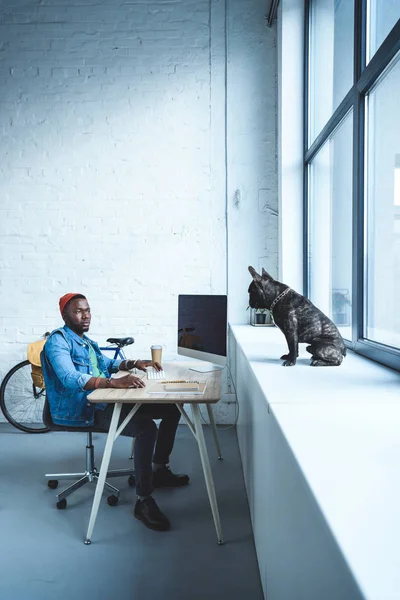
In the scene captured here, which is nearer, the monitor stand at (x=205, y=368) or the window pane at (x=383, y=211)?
the window pane at (x=383, y=211)

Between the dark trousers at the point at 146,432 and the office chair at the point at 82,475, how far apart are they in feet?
0.48

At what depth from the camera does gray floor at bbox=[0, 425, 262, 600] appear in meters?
1.91

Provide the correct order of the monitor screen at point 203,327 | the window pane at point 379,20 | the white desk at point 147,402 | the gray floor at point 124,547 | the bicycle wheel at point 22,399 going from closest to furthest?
1. the gray floor at point 124,547
2. the window pane at point 379,20
3. the white desk at point 147,402
4. the monitor screen at point 203,327
5. the bicycle wheel at point 22,399

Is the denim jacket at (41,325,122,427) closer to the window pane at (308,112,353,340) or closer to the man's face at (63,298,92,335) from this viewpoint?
the man's face at (63,298,92,335)

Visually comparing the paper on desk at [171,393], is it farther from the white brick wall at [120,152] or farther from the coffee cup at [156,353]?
the white brick wall at [120,152]

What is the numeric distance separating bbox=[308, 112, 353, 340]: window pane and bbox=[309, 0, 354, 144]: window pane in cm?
23

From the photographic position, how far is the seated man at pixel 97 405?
2.43 m

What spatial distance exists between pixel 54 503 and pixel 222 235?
8.16 ft

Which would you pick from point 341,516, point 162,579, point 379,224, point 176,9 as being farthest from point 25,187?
point 341,516

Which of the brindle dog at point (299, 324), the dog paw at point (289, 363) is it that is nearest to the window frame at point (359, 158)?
the brindle dog at point (299, 324)

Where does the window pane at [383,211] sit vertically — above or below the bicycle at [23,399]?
above

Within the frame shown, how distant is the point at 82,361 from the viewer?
9.09 feet

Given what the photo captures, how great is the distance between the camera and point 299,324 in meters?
2.24

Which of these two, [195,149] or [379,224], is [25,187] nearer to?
[195,149]
